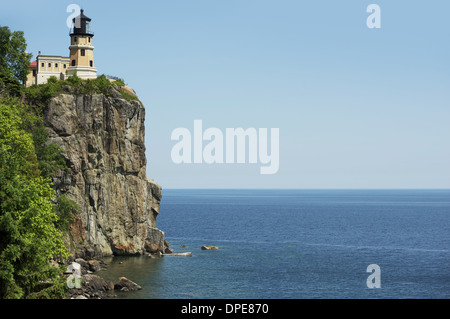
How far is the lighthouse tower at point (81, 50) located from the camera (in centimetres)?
10556

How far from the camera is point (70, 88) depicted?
9562 cm

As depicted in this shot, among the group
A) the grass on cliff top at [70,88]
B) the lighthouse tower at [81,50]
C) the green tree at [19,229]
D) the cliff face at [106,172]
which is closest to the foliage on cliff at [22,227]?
the green tree at [19,229]

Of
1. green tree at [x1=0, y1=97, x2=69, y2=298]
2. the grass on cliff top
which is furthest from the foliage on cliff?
the grass on cliff top

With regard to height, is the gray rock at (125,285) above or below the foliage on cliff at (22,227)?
below

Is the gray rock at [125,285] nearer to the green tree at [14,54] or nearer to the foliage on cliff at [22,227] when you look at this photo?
the foliage on cliff at [22,227]

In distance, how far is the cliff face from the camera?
90.4 metres

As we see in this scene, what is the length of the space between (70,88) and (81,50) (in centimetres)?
1409

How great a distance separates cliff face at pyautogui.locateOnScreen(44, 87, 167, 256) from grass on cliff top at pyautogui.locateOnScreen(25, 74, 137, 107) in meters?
1.19

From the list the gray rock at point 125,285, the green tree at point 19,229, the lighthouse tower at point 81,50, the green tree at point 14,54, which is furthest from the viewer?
the lighthouse tower at point 81,50

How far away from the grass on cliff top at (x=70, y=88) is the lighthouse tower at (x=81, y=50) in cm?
709
